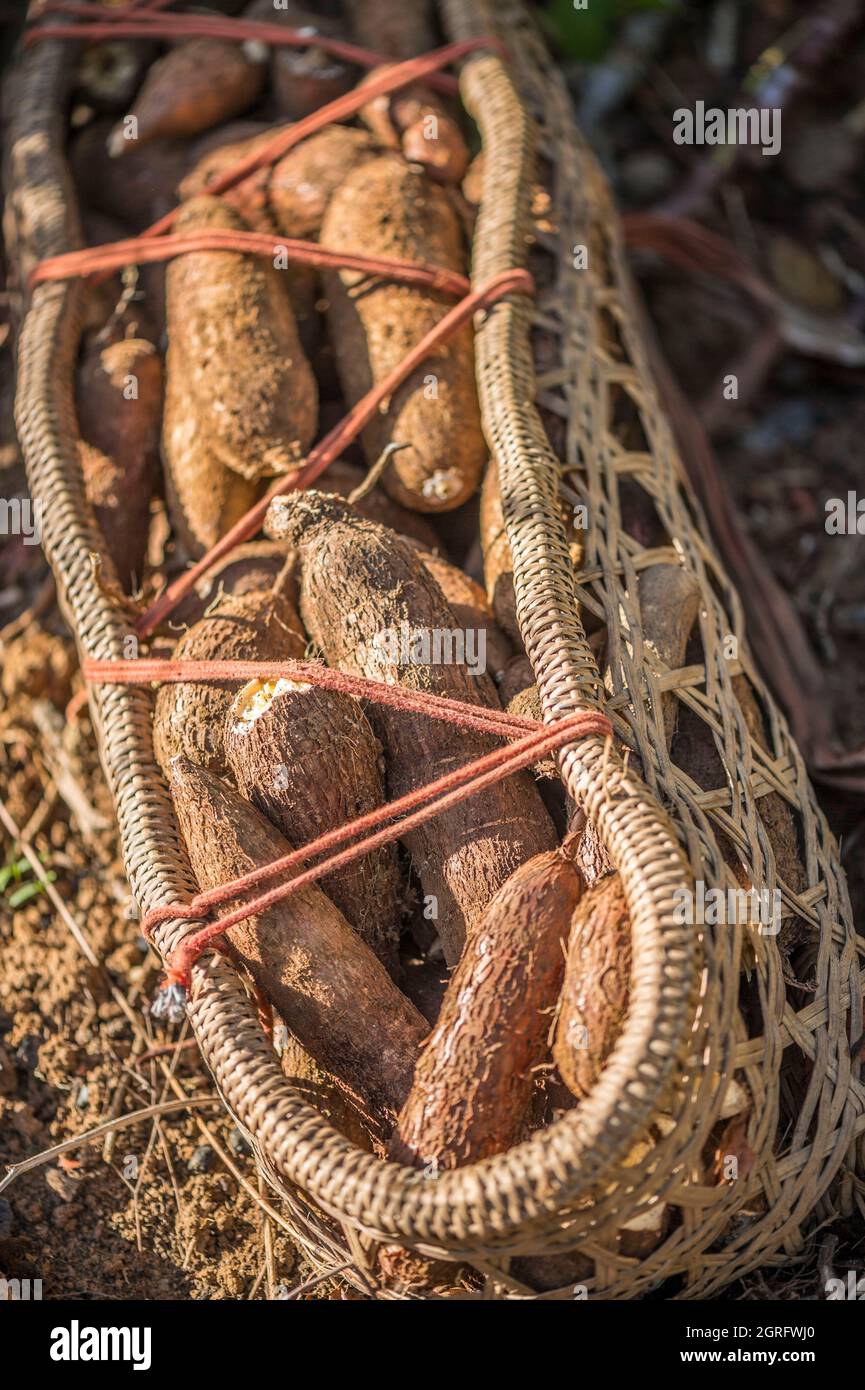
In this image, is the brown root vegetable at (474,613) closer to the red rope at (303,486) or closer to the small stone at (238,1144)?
the red rope at (303,486)

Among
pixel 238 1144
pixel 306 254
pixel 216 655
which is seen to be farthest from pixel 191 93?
pixel 238 1144

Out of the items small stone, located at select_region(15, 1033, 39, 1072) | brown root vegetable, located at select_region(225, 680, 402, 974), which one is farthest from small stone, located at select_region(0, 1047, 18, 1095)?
brown root vegetable, located at select_region(225, 680, 402, 974)

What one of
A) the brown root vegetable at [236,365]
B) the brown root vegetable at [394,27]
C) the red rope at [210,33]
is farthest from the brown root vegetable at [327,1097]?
the brown root vegetable at [394,27]

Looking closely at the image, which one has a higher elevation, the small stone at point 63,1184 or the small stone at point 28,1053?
the small stone at point 28,1053

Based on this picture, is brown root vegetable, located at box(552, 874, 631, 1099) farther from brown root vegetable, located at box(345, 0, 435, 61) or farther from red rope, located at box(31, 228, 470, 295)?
brown root vegetable, located at box(345, 0, 435, 61)

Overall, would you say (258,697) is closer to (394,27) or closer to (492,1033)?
(492,1033)
